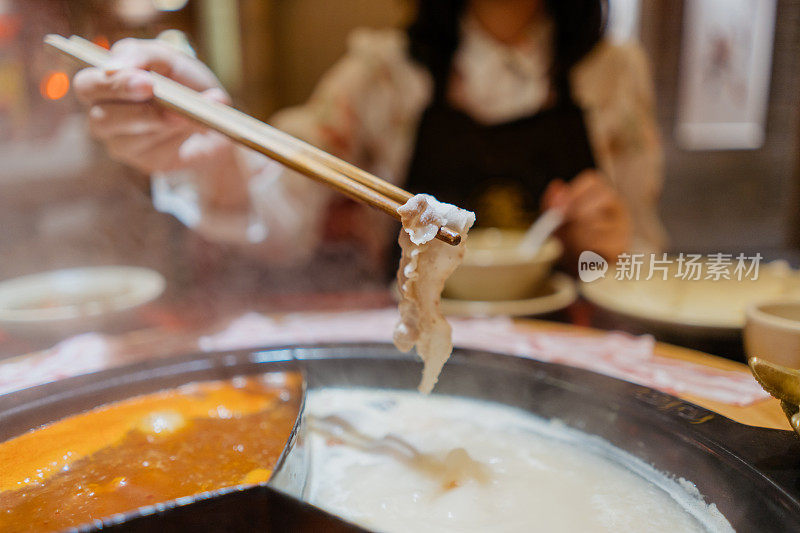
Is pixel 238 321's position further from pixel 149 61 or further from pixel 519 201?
pixel 519 201

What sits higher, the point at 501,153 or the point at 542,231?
the point at 501,153

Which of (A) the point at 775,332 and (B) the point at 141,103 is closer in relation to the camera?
(A) the point at 775,332

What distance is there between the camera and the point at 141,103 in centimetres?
125

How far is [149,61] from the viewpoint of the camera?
4.21 ft

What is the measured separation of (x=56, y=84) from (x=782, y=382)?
2672 mm

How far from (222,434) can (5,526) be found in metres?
0.35

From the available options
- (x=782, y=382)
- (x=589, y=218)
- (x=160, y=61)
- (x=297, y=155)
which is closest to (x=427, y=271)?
(x=297, y=155)

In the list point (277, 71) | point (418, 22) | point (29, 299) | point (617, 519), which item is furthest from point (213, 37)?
point (617, 519)

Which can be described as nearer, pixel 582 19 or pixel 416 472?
pixel 416 472

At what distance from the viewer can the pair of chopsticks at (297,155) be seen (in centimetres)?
93

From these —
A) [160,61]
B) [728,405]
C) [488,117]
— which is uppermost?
[488,117]

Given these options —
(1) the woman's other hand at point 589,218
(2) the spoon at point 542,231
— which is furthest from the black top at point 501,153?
(2) the spoon at point 542,231

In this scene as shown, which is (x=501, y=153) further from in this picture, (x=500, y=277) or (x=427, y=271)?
(x=427, y=271)

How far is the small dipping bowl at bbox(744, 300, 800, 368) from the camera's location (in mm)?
1070
